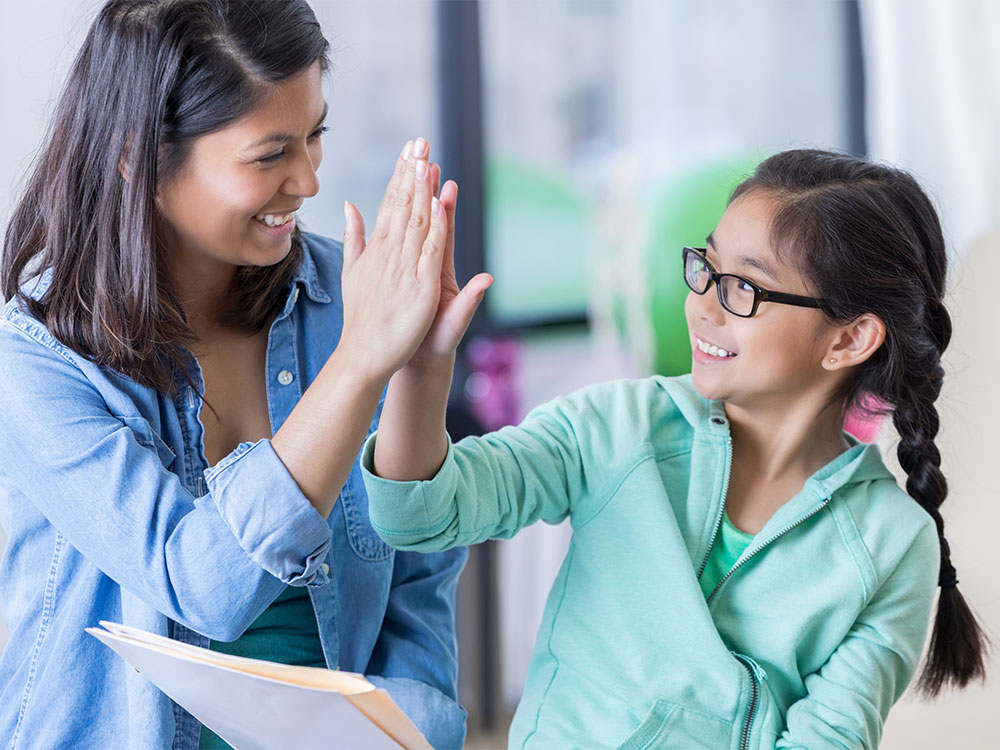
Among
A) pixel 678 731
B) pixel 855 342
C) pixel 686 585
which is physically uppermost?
pixel 855 342

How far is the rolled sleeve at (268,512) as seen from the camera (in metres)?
1.06

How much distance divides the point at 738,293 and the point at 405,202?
41 centimetres

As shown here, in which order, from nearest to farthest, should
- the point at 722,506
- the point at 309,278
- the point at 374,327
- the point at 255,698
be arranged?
1. the point at 255,698
2. the point at 374,327
3. the point at 722,506
4. the point at 309,278

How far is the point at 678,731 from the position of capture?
1195 mm

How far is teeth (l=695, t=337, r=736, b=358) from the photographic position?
1.28 metres

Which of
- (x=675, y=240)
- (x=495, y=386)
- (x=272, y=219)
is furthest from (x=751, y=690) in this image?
(x=675, y=240)

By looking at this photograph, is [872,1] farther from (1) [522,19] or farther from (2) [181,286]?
(2) [181,286]

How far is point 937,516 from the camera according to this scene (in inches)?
53.0

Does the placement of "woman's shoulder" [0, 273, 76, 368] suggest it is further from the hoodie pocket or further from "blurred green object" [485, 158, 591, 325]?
"blurred green object" [485, 158, 591, 325]

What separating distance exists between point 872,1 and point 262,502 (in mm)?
2584

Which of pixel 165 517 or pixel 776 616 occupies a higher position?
pixel 165 517

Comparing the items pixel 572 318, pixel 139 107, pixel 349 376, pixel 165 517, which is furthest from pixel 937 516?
pixel 572 318

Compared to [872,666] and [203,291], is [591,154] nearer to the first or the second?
[203,291]

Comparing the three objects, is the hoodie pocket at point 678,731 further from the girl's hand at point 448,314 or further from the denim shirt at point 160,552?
the girl's hand at point 448,314
